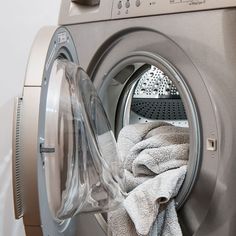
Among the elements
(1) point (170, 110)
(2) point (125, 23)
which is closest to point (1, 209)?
(1) point (170, 110)

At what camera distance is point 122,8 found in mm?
926

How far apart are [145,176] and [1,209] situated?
675 mm

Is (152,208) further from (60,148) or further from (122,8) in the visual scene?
(122,8)

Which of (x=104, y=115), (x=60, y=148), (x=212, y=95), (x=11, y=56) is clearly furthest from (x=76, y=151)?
(x=11, y=56)

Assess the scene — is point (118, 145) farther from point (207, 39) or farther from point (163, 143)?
point (207, 39)

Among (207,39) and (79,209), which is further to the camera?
(79,209)

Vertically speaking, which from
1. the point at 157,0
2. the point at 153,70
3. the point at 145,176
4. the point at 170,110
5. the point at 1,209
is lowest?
the point at 1,209

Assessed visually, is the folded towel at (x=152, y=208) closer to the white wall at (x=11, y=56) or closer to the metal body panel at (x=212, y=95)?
the metal body panel at (x=212, y=95)

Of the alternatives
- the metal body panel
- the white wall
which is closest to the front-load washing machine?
the metal body panel

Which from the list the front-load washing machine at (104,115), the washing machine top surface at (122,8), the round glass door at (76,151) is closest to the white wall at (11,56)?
the washing machine top surface at (122,8)

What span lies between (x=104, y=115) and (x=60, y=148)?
21cm

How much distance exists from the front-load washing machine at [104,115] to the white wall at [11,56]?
38 centimetres

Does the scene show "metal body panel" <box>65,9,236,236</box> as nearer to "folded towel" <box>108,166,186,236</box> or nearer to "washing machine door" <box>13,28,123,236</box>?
"folded towel" <box>108,166,186,236</box>

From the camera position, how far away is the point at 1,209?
1.37 metres
